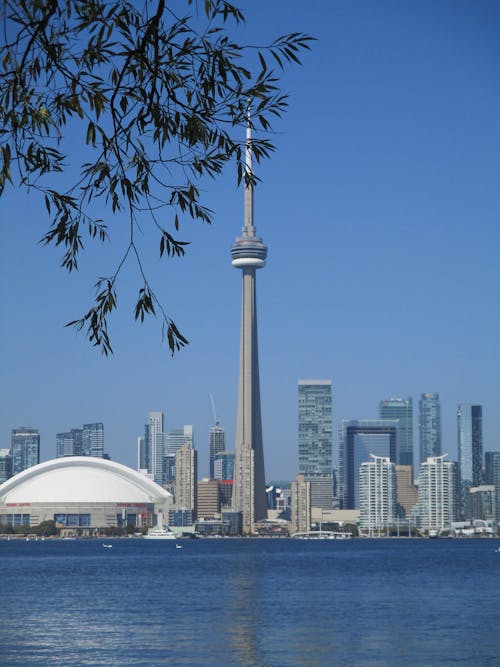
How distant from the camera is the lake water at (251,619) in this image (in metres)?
40.3

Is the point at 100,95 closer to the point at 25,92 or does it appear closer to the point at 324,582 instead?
the point at 25,92

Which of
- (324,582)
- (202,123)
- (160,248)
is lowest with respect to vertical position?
(324,582)

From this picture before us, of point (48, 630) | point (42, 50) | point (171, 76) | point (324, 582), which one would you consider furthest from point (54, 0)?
point (324, 582)

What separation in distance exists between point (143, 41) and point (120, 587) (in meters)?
70.6

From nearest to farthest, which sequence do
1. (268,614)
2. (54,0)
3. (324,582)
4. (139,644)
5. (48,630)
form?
(54,0)
(139,644)
(48,630)
(268,614)
(324,582)

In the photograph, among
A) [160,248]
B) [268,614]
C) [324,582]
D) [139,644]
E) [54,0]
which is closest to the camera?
[54,0]

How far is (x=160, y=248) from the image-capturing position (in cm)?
1311

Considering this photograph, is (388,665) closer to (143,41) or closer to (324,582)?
(143,41)

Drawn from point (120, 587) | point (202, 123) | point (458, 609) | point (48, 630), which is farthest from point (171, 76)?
point (120, 587)

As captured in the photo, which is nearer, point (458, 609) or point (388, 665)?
point (388, 665)

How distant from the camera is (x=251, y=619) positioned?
54.3 metres

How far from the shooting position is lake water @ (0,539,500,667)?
40.3 m

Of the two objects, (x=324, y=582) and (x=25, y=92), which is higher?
(x=25, y=92)

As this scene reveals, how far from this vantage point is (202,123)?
1373 cm
